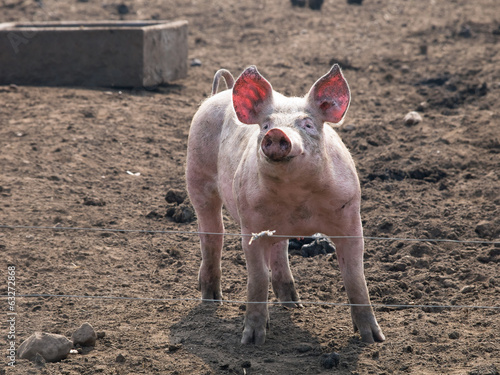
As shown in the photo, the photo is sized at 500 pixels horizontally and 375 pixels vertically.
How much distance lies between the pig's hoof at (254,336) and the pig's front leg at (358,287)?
0.57 m

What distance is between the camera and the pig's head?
4.09 meters

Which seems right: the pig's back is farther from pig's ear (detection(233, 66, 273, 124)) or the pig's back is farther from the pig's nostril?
the pig's nostril

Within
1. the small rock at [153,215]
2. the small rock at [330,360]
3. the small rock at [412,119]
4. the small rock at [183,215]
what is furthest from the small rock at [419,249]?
the small rock at [412,119]

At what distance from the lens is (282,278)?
5.29 m

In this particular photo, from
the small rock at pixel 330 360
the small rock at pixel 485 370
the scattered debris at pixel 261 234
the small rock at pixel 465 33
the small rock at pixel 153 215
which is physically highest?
the small rock at pixel 465 33

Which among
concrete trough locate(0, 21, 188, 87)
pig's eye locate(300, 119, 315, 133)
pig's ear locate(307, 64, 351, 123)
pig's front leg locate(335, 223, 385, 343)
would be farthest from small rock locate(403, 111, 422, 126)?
pig's eye locate(300, 119, 315, 133)

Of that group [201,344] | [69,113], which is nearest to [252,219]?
[201,344]

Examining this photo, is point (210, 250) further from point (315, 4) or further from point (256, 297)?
point (315, 4)

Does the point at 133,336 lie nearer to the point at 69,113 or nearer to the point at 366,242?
the point at 366,242

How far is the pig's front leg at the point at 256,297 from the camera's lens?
4.59 metres

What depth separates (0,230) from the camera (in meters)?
6.52

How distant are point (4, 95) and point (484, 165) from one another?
6.34 metres

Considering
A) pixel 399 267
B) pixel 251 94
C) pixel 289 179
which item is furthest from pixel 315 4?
pixel 289 179

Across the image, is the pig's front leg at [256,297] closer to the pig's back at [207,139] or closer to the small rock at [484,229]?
the pig's back at [207,139]
